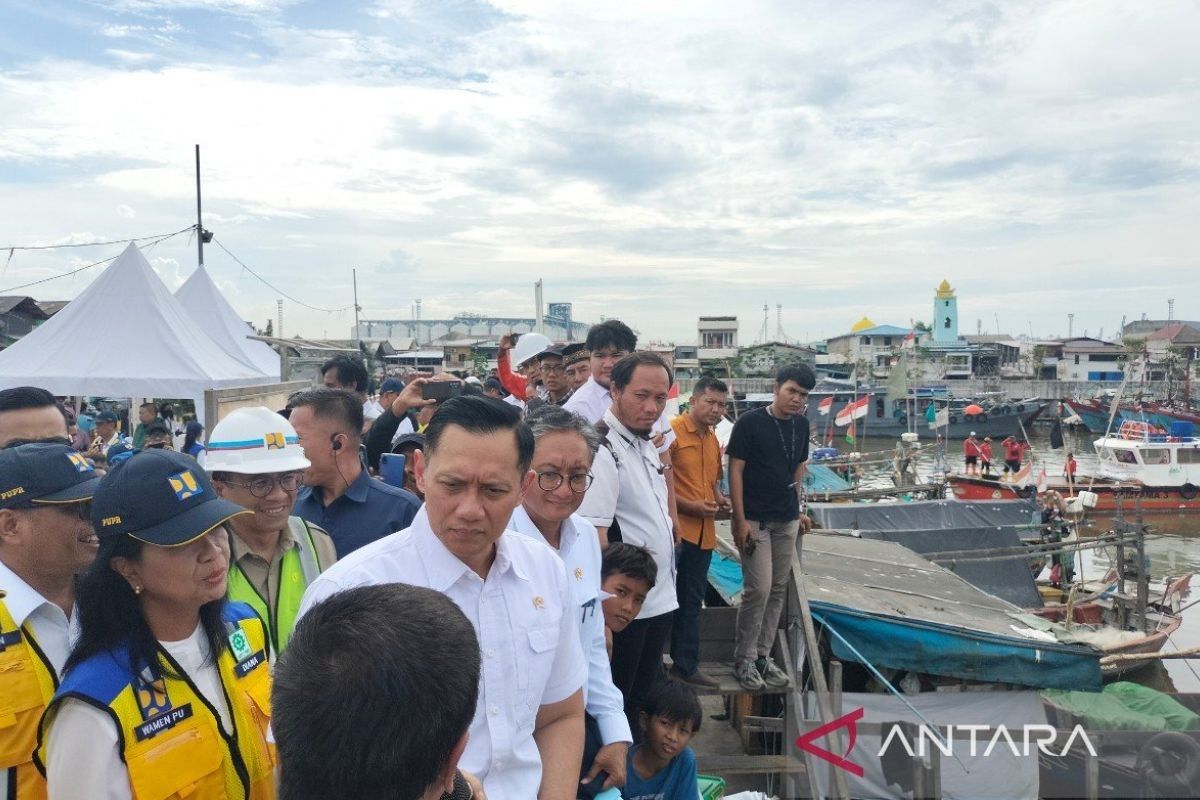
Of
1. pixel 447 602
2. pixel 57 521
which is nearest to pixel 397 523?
pixel 57 521

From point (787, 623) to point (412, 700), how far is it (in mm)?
4908

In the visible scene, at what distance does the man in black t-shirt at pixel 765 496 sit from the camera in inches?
204

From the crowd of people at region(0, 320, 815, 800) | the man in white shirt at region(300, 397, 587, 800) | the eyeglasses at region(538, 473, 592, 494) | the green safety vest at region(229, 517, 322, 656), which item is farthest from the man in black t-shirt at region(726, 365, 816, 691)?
the man in white shirt at region(300, 397, 587, 800)

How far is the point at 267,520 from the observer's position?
263cm

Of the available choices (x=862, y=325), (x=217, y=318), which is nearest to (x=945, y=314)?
(x=862, y=325)

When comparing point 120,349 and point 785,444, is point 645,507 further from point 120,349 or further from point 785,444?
point 120,349

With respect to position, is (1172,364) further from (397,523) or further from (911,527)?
(397,523)

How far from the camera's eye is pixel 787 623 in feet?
18.4

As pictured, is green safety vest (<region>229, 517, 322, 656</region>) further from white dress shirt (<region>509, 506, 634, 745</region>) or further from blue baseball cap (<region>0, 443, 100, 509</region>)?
white dress shirt (<region>509, 506, 634, 745</region>)

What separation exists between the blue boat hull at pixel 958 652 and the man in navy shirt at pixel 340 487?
391 cm

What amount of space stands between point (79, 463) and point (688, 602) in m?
3.39

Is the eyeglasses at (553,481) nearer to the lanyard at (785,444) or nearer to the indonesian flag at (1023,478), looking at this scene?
the lanyard at (785,444)

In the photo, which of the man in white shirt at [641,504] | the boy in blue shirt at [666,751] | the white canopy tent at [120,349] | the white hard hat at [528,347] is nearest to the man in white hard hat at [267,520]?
the man in white shirt at [641,504]

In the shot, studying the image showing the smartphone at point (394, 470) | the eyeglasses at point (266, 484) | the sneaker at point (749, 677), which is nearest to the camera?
the eyeglasses at point (266, 484)
